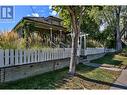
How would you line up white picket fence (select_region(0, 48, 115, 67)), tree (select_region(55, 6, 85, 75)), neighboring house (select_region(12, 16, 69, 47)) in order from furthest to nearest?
neighboring house (select_region(12, 16, 69, 47)) → tree (select_region(55, 6, 85, 75)) → white picket fence (select_region(0, 48, 115, 67))

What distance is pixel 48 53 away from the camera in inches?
527

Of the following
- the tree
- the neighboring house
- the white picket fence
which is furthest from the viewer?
the neighboring house

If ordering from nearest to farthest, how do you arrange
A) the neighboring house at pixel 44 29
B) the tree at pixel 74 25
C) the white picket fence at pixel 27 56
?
the white picket fence at pixel 27 56
the tree at pixel 74 25
the neighboring house at pixel 44 29

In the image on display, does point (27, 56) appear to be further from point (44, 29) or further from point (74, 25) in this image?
point (44, 29)

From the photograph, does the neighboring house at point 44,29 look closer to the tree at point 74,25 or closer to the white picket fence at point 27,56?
the white picket fence at point 27,56

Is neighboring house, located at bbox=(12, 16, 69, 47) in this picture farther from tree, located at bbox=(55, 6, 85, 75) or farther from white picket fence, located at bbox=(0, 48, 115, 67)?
tree, located at bbox=(55, 6, 85, 75)

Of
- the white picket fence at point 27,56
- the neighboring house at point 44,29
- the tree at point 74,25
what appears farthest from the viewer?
the neighboring house at point 44,29

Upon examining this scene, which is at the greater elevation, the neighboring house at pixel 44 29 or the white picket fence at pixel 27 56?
the neighboring house at pixel 44 29

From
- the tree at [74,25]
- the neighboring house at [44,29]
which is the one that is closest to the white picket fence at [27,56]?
the tree at [74,25]

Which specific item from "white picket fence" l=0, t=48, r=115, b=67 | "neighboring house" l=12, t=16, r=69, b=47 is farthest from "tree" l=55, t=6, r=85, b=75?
"neighboring house" l=12, t=16, r=69, b=47


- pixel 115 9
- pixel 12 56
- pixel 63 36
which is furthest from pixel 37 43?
pixel 115 9
